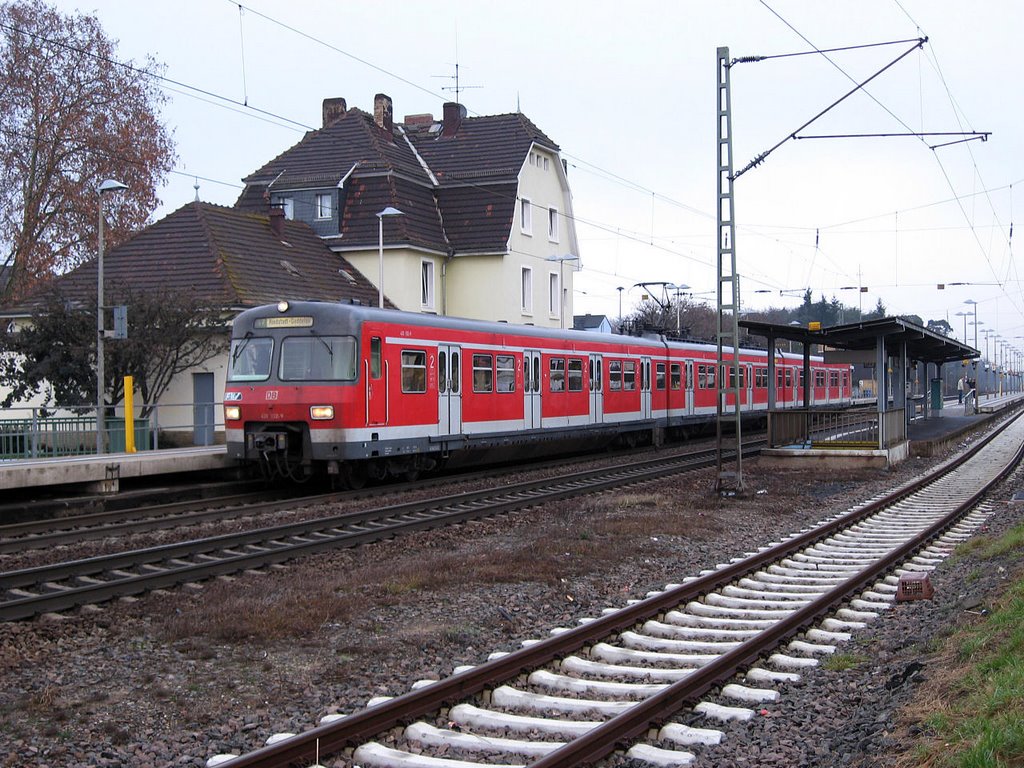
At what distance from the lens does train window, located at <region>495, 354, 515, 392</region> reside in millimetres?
21297

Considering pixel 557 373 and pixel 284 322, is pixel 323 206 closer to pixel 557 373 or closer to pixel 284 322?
pixel 557 373

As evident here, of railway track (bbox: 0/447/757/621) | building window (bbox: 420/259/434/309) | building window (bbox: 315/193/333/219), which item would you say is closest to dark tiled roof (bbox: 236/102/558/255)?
building window (bbox: 315/193/333/219)

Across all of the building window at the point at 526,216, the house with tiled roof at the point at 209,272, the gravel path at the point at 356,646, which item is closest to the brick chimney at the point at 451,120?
the building window at the point at 526,216

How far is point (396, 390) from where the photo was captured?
58.3 feet

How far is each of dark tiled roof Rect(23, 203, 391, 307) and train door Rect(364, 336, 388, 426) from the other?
394 inches

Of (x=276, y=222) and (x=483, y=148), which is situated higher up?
(x=483, y=148)

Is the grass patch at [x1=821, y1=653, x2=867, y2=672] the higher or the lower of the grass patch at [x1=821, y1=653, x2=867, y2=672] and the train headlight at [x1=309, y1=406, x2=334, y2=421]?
the lower

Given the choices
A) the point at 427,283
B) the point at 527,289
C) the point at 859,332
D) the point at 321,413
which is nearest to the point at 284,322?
the point at 321,413

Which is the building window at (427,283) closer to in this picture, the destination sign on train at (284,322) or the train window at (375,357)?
the destination sign on train at (284,322)

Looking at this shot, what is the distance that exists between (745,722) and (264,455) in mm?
12296

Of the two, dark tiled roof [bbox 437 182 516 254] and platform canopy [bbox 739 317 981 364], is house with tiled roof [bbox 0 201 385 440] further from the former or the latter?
platform canopy [bbox 739 317 981 364]

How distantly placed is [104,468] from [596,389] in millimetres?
12159

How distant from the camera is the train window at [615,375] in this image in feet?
87.0

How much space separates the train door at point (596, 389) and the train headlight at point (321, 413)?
32.7 feet
